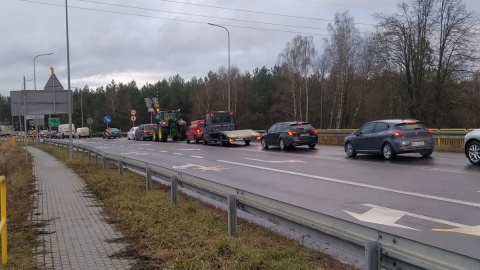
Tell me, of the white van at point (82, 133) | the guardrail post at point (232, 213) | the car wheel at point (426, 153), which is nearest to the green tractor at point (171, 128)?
the car wheel at point (426, 153)

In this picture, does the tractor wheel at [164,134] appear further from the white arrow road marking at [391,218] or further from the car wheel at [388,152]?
the white arrow road marking at [391,218]

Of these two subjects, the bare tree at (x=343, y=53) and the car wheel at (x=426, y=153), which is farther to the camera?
the bare tree at (x=343, y=53)

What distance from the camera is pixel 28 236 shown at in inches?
278

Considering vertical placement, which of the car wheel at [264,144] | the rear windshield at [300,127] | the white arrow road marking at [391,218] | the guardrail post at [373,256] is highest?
the rear windshield at [300,127]

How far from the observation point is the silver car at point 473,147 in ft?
47.7

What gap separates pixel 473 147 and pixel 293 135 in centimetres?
1127

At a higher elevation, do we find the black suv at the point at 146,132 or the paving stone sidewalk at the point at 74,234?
the black suv at the point at 146,132

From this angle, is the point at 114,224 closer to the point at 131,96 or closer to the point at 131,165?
the point at 131,165

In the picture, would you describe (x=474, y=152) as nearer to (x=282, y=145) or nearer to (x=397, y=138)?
(x=397, y=138)

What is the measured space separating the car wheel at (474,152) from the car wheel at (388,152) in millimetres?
2878

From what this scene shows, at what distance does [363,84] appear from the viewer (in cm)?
5791

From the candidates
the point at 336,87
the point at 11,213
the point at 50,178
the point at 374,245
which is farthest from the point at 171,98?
the point at 374,245

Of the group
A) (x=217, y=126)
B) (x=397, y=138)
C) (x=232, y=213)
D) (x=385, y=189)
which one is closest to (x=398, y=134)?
(x=397, y=138)

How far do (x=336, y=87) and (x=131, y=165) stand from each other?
48.6 meters
